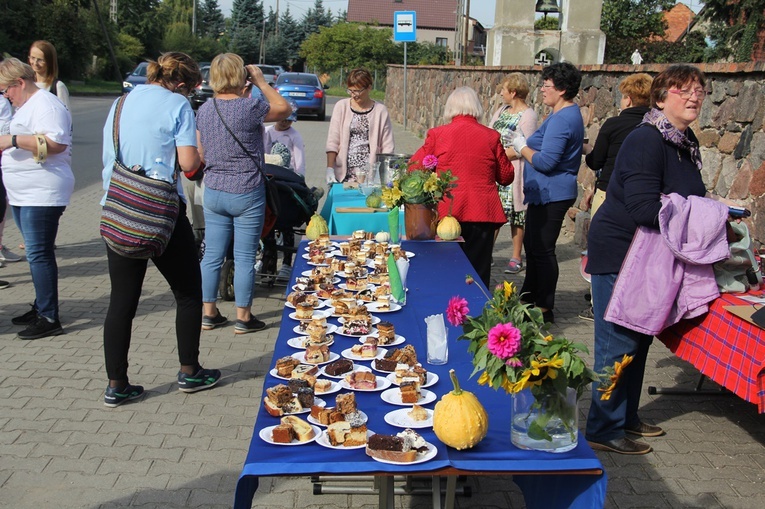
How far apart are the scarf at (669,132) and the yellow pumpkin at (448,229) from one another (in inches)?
77.2

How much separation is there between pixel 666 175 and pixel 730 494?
1.62 m

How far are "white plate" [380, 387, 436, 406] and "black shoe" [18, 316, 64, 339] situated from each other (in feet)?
12.9

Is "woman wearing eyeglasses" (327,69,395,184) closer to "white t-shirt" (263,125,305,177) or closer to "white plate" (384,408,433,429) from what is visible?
"white t-shirt" (263,125,305,177)

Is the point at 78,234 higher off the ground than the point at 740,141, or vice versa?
the point at 740,141

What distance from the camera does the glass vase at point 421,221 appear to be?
17.8 feet

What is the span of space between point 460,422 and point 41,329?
4441mm

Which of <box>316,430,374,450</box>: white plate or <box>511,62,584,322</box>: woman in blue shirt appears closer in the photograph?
<box>316,430,374,450</box>: white plate

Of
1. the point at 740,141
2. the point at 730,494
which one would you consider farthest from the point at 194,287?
the point at 740,141

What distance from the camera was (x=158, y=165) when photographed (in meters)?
4.33

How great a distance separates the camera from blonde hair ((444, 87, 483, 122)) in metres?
5.69

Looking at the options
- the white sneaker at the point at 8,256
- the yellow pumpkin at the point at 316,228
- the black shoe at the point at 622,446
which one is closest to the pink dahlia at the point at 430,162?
the yellow pumpkin at the point at 316,228

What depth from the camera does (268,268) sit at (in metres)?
7.52

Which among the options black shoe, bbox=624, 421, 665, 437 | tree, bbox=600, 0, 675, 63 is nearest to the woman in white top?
black shoe, bbox=624, 421, 665, 437

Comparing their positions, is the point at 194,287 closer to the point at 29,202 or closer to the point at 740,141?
the point at 29,202
